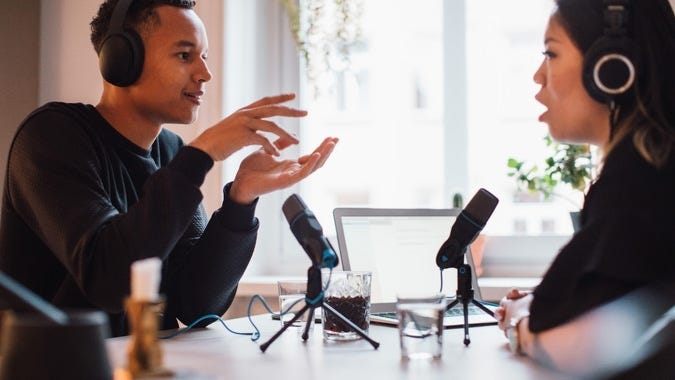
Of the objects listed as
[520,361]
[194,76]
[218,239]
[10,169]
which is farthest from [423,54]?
[520,361]

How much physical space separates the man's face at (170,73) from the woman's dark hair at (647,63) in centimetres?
90

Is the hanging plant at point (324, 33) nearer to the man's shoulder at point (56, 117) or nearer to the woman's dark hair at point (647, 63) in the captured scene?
the man's shoulder at point (56, 117)

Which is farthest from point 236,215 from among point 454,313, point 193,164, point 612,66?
point 612,66

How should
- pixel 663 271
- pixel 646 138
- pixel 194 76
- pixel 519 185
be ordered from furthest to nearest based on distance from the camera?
pixel 519 185
pixel 194 76
pixel 646 138
pixel 663 271

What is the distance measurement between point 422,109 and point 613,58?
1.55 m

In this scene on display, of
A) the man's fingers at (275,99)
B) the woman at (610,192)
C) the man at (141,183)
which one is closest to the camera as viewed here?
the woman at (610,192)

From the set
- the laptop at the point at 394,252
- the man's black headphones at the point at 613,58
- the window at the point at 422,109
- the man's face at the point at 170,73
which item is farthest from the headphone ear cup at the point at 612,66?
the window at the point at 422,109

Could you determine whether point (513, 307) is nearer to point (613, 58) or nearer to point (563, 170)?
point (613, 58)

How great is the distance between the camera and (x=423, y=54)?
2748mm

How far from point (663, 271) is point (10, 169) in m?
1.25

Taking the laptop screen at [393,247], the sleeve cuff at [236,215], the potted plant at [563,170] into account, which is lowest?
the laptop screen at [393,247]

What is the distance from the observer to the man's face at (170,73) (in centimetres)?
179

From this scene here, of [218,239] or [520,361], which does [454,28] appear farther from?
[520,361]

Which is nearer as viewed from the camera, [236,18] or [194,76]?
[194,76]
